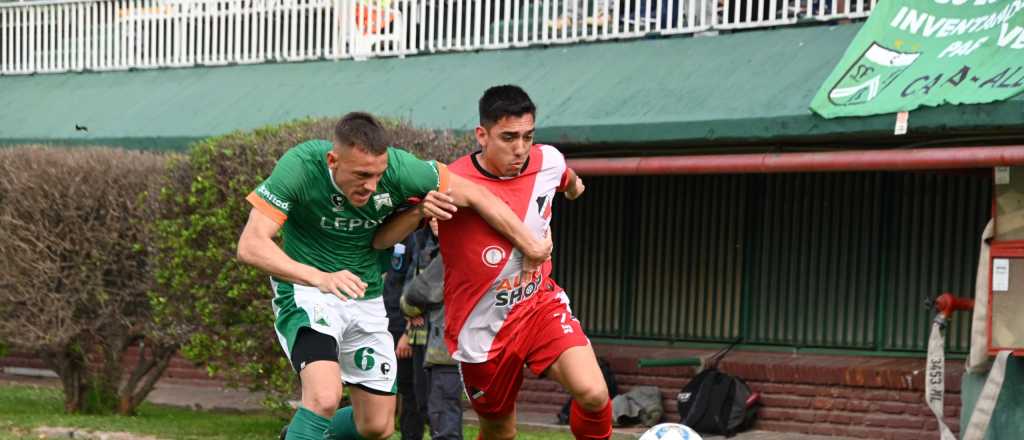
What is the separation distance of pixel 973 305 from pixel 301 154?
19.5 ft

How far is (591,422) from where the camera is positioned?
324 inches

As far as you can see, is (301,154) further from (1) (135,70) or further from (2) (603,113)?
(1) (135,70)

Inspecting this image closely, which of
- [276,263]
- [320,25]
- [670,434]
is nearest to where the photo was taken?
[276,263]

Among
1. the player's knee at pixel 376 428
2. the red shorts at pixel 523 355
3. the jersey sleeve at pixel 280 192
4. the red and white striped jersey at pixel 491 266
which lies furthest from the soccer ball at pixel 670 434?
the jersey sleeve at pixel 280 192

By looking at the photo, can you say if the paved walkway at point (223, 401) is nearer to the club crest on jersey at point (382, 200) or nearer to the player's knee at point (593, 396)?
the player's knee at point (593, 396)

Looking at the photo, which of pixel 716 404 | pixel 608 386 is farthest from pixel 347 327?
pixel 608 386

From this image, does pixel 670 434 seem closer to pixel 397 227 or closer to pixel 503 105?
pixel 397 227

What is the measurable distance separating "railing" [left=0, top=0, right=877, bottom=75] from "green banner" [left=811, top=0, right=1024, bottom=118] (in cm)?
129

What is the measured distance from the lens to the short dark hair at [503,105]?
8.05 metres

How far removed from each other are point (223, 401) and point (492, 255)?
939 centimetres

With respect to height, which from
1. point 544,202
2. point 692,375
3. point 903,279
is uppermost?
point 544,202

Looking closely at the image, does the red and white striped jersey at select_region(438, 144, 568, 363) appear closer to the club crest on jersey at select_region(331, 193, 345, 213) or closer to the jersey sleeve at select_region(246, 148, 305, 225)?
the club crest on jersey at select_region(331, 193, 345, 213)

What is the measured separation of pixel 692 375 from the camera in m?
14.8

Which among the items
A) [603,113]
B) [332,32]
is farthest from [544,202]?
[332,32]
